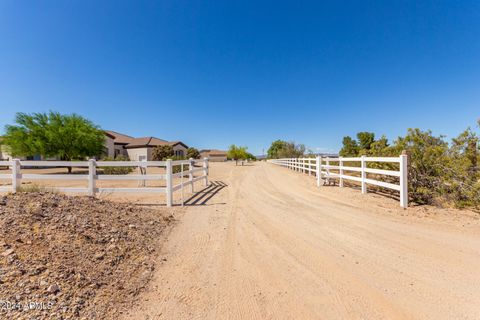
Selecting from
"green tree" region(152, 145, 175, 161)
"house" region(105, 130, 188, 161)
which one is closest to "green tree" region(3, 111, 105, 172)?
"green tree" region(152, 145, 175, 161)

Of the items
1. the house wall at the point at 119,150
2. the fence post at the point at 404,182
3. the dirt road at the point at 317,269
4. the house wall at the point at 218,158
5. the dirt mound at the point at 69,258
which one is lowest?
the dirt road at the point at 317,269

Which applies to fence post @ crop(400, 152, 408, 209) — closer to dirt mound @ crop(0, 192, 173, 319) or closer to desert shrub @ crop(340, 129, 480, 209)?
desert shrub @ crop(340, 129, 480, 209)

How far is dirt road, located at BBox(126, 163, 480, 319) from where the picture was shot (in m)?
2.24

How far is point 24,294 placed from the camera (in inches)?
86.2

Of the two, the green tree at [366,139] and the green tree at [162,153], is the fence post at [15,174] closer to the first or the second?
the green tree at [162,153]

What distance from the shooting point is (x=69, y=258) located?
2.95 meters

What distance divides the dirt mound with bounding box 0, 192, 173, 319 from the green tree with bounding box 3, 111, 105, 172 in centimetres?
1882

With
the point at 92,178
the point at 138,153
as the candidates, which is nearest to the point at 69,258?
the point at 92,178

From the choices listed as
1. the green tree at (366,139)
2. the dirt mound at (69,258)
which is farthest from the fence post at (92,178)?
the green tree at (366,139)

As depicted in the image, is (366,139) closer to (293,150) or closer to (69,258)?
(293,150)

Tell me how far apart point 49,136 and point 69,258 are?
22490 millimetres

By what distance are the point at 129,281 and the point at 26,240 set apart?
1.77 meters

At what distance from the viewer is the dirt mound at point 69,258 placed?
217 centimetres

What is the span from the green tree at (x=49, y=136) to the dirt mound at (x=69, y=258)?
18.8 m
